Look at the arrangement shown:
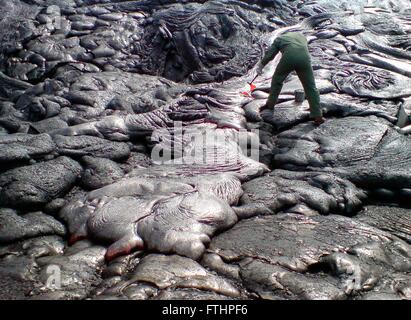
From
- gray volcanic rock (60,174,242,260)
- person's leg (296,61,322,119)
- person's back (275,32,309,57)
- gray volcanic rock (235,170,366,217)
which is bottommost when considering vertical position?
gray volcanic rock (235,170,366,217)

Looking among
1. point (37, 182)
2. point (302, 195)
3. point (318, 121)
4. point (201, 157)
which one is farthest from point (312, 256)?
point (37, 182)

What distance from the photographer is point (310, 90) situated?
6414 mm

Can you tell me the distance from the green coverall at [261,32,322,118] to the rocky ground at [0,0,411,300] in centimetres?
29

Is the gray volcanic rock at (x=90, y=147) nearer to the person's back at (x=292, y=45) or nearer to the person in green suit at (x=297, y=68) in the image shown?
the person in green suit at (x=297, y=68)

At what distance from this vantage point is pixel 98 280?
3.72 m

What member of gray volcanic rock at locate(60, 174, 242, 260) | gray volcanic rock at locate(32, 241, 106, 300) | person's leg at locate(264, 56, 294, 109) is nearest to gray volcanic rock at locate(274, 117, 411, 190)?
person's leg at locate(264, 56, 294, 109)

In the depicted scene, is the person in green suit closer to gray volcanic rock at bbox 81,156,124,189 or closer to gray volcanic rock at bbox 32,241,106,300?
gray volcanic rock at bbox 81,156,124,189

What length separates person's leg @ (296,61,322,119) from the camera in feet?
20.9

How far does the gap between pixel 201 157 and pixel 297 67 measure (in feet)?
6.92

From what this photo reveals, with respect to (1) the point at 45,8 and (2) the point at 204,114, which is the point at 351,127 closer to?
(2) the point at 204,114

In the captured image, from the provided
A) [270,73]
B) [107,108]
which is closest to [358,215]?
[270,73]

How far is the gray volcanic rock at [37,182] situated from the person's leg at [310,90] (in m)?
3.39

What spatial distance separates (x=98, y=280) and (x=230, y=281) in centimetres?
113

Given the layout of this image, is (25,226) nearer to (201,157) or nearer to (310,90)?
(201,157)
